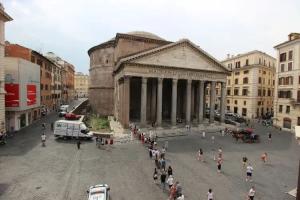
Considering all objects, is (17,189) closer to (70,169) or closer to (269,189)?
(70,169)

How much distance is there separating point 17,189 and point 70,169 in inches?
179

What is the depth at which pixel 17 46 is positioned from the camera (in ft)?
132

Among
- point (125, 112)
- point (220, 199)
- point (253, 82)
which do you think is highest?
point (253, 82)

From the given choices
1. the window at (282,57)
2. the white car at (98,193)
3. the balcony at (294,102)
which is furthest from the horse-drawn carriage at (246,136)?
the white car at (98,193)

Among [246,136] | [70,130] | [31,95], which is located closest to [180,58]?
[246,136]

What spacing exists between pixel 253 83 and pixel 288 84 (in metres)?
13.7

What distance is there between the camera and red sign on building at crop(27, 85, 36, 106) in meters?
36.3

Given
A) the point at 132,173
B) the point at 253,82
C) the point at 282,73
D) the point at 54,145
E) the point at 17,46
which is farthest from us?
the point at 253,82

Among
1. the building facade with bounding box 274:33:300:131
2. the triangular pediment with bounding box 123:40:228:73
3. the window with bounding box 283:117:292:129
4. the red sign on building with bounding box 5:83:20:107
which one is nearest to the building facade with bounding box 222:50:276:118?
the building facade with bounding box 274:33:300:131

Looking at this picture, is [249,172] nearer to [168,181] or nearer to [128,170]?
[168,181]

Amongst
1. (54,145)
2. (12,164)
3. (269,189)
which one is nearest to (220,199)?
(269,189)

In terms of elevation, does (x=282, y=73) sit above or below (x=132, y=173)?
above

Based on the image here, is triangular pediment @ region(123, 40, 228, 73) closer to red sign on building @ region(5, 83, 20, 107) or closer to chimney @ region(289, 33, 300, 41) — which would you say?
chimney @ region(289, 33, 300, 41)

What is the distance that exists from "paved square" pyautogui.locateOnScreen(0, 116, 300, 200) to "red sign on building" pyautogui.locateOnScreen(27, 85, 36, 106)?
915cm
